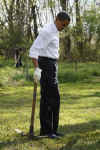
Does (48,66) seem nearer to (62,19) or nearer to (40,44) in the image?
(40,44)

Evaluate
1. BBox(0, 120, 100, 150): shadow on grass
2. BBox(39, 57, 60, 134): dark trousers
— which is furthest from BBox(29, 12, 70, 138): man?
BBox(0, 120, 100, 150): shadow on grass

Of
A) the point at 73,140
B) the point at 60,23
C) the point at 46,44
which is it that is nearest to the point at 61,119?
the point at 73,140

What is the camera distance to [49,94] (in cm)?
428

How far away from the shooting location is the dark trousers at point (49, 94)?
425 cm

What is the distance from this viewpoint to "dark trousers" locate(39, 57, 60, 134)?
13.9 feet

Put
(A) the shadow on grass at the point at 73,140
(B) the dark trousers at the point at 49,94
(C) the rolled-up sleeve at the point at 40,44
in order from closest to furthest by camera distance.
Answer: (A) the shadow on grass at the point at 73,140, (C) the rolled-up sleeve at the point at 40,44, (B) the dark trousers at the point at 49,94

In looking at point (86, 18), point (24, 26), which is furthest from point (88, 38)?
point (24, 26)

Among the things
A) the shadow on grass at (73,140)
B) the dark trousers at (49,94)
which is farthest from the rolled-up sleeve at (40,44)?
the shadow on grass at (73,140)

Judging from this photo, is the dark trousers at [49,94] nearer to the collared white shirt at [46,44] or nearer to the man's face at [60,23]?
the collared white shirt at [46,44]

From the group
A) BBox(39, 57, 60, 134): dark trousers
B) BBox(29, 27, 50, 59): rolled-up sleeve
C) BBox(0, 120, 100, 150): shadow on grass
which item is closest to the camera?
BBox(0, 120, 100, 150): shadow on grass

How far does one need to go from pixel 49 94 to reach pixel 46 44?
0.69 m

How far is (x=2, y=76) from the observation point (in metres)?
12.0

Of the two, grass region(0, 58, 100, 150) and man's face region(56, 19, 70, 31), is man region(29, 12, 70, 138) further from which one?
grass region(0, 58, 100, 150)

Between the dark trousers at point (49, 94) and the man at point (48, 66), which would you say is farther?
the dark trousers at point (49, 94)
